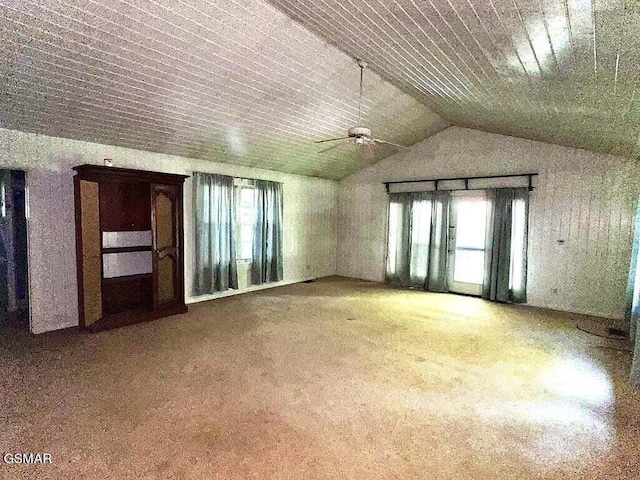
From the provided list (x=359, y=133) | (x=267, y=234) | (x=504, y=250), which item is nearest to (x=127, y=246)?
(x=267, y=234)

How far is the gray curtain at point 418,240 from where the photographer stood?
627cm

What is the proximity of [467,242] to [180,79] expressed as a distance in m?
5.25

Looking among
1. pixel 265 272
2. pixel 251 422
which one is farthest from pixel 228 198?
pixel 251 422

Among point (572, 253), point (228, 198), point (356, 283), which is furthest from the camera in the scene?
point (356, 283)

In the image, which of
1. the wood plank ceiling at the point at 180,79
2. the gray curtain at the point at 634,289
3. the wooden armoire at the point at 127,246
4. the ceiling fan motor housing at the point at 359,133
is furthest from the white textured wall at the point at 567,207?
the wooden armoire at the point at 127,246

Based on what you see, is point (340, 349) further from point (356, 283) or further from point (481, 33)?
point (356, 283)

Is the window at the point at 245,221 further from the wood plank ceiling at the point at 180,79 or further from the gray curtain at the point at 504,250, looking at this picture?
the gray curtain at the point at 504,250

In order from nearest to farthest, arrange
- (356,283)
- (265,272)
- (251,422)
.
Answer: (251,422)
(265,272)
(356,283)

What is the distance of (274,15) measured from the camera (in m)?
2.73

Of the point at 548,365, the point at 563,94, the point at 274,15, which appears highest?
the point at 274,15

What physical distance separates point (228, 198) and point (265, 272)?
1586 mm

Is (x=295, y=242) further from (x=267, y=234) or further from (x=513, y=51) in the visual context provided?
(x=513, y=51)

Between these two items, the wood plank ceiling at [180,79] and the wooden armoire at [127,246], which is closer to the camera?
the wood plank ceiling at [180,79]

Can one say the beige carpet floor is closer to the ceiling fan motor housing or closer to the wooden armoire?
the wooden armoire
